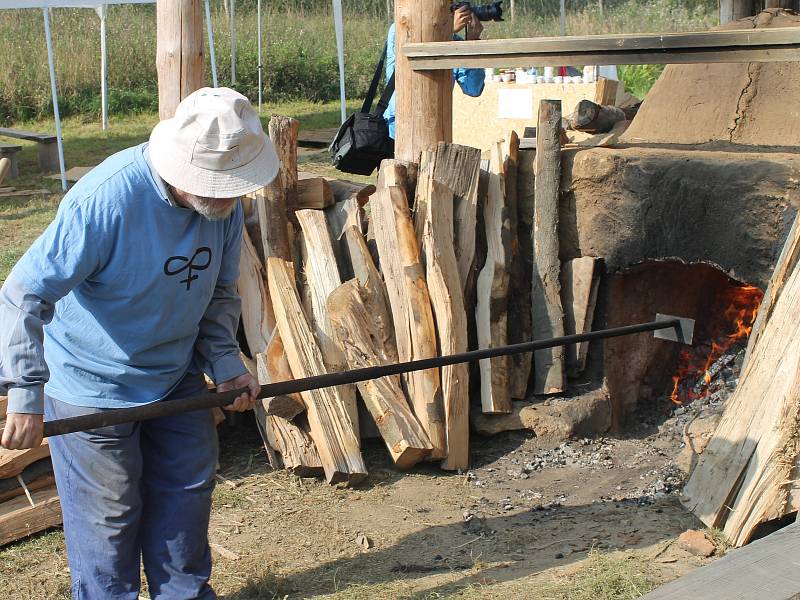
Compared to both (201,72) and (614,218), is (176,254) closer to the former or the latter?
(614,218)

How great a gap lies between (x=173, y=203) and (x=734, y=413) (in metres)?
2.47

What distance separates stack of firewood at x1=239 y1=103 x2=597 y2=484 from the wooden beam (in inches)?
13.7

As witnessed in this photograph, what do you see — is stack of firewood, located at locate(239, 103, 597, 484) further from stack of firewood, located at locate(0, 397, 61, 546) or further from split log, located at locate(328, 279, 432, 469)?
stack of firewood, located at locate(0, 397, 61, 546)

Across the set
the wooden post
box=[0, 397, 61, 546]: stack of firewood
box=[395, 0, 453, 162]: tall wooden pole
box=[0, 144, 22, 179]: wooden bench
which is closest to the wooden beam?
box=[395, 0, 453, 162]: tall wooden pole

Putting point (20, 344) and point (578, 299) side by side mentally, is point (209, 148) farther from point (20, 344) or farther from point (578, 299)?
point (578, 299)

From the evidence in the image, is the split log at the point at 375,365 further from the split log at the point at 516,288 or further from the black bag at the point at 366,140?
the black bag at the point at 366,140

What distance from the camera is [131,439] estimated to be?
3.04 meters

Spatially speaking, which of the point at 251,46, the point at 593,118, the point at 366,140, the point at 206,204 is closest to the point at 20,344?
the point at 206,204

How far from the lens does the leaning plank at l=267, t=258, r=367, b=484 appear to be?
14.7ft

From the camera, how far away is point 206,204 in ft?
9.12

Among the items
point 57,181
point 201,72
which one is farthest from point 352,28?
point 201,72

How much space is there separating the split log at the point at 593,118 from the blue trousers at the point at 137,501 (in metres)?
3.99

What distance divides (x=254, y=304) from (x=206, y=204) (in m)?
2.21

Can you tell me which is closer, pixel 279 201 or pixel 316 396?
pixel 316 396
